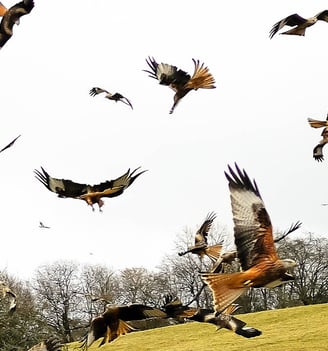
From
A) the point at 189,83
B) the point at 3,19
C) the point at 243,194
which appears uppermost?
the point at 3,19

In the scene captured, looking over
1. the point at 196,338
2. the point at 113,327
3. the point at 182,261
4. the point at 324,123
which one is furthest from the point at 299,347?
the point at 182,261

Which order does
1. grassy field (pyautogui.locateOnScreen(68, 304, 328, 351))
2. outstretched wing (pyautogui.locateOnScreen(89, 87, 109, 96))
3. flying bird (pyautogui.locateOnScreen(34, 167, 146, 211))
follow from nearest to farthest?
flying bird (pyautogui.locateOnScreen(34, 167, 146, 211))
outstretched wing (pyautogui.locateOnScreen(89, 87, 109, 96))
grassy field (pyautogui.locateOnScreen(68, 304, 328, 351))

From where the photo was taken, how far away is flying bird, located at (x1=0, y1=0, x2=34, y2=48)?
161 inches

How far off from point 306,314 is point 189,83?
79.0 feet

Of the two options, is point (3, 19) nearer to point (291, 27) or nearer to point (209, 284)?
point (291, 27)

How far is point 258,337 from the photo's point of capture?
73.7 feet

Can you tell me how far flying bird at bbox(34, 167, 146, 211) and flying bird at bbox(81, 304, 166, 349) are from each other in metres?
0.71

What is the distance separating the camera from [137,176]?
4059 mm

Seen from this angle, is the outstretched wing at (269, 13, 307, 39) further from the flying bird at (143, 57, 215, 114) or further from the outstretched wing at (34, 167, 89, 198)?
the outstretched wing at (34, 167, 89, 198)

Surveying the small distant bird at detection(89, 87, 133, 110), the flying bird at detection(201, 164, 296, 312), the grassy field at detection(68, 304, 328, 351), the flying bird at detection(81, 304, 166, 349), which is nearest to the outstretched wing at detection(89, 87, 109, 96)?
the small distant bird at detection(89, 87, 133, 110)

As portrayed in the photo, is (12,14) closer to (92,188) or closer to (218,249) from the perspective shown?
(92,188)

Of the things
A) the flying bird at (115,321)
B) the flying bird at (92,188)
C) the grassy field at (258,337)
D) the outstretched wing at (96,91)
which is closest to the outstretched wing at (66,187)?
the flying bird at (92,188)

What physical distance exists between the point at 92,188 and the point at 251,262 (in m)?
1.39

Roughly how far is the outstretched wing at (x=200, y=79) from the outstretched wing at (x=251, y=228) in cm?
155
